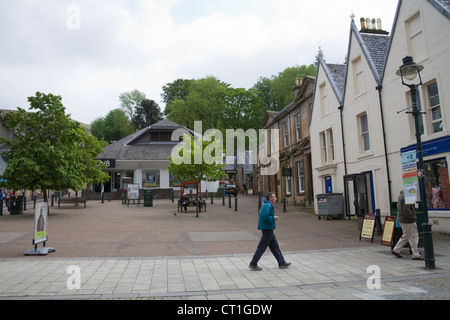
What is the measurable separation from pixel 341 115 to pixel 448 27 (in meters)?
7.56

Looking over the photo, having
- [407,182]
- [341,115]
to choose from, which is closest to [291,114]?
[341,115]

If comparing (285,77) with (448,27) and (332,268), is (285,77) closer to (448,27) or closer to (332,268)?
(448,27)

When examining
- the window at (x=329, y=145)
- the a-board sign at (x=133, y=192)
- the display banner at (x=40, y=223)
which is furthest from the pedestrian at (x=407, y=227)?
the a-board sign at (x=133, y=192)

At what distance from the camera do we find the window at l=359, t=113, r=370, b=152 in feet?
55.6

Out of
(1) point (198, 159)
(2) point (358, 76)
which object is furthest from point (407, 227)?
(1) point (198, 159)

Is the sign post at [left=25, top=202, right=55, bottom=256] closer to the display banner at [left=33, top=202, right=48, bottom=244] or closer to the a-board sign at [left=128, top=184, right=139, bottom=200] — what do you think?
the display banner at [left=33, top=202, right=48, bottom=244]

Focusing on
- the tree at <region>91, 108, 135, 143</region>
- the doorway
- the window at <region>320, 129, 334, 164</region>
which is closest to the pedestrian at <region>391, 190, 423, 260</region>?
the doorway

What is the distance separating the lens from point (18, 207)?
807 inches

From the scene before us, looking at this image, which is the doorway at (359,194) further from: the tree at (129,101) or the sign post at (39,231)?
the tree at (129,101)

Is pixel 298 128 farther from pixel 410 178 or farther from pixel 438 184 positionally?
pixel 410 178

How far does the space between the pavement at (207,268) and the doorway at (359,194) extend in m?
3.12

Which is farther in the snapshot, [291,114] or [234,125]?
[234,125]

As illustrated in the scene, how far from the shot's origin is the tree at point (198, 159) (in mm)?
20141

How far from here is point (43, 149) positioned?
18.5 m
